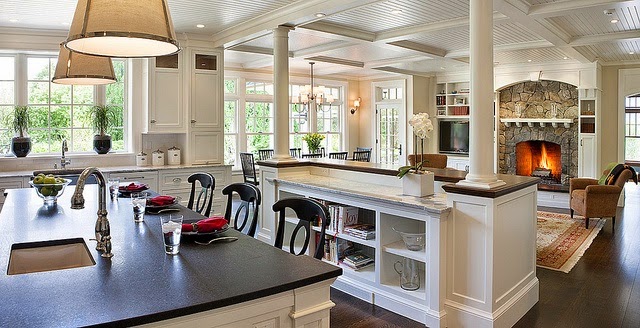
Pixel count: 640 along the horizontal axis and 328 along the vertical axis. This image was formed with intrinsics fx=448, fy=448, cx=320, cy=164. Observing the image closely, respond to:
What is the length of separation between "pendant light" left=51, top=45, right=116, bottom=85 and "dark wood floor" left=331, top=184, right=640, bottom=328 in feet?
8.15

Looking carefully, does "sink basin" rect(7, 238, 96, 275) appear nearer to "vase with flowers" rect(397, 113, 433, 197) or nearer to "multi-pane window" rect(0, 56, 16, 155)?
"vase with flowers" rect(397, 113, 433, 197)

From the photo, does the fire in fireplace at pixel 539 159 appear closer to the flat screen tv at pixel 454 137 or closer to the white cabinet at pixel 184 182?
the flat screen tv at pixel 454 137

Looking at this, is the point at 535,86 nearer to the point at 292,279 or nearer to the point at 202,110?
the point at 202,110

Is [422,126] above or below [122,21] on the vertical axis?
below

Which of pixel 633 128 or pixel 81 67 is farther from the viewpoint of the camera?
pixel 633 128

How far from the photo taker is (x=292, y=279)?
164cm

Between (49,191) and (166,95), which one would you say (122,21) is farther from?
(166,95)

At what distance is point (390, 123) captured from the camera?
448 inches

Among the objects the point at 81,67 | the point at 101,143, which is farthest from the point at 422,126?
the point at 101,143

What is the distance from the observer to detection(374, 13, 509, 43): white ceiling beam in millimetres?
5414

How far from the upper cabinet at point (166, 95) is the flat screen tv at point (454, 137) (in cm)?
687

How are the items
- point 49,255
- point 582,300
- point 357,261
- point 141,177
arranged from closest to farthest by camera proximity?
point 49,255
point 582,300
point 357,261
point 141,177

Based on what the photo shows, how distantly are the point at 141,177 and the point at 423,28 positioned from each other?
4.23m

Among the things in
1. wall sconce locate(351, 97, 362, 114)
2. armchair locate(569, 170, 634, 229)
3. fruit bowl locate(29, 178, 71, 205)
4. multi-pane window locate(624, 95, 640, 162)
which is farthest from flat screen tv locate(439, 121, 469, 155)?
fruit bowl locate(29, 178, 71, 205)
